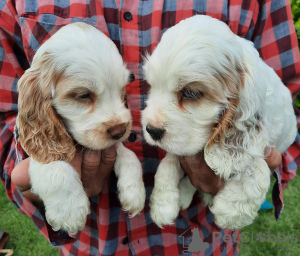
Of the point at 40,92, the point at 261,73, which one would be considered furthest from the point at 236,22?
the point at 40,92

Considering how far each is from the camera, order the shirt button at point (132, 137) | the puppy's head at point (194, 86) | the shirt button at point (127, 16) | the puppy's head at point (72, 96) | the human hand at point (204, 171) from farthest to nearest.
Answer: the shirt button at point (132, 137), the shirt button at point (127, 16), the human hand at point (204, 171), the puppy's head at point (72, 96), the puppy's head at point (194, 86)

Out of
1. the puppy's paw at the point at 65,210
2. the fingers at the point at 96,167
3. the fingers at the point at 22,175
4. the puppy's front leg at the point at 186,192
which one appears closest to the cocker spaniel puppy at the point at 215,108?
the puppy's front leg at the point at 186,192

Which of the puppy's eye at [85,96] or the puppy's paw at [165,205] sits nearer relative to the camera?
the puppy's eye at [85,96]

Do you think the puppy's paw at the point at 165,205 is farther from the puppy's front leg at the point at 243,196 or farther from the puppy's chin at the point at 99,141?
the puppy's chin at the point at 99,141

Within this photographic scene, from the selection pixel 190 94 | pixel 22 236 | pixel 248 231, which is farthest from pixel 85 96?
pixel 248 231

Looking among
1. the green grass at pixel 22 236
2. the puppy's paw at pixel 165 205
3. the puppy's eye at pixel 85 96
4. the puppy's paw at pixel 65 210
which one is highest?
the puppy's eye at pixel 85 96

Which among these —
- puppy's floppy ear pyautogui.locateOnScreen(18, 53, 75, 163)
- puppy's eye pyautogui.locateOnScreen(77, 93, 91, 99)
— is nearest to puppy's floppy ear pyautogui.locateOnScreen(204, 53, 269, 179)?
puppy's eye pyautogui.locateOnScreen(77, 93, 91, 99)

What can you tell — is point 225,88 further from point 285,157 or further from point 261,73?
point 285,157
